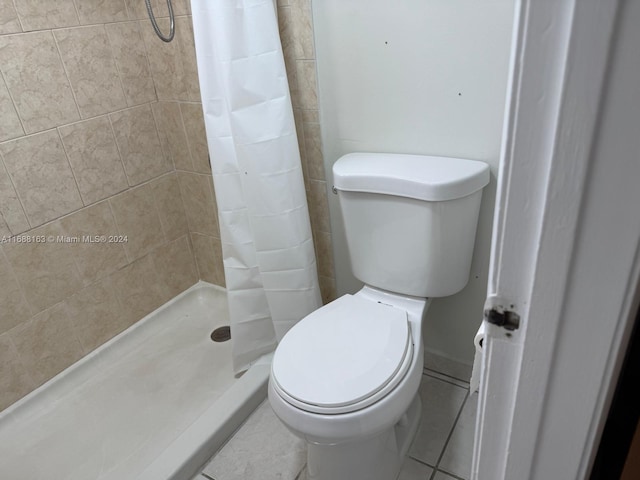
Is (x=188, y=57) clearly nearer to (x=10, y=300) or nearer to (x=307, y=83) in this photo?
(x=307, y=83)

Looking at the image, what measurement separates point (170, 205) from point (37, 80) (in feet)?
2.19

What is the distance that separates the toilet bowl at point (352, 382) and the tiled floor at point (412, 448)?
3.1 inches

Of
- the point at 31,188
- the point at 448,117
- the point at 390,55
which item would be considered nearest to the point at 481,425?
the point at 448,117

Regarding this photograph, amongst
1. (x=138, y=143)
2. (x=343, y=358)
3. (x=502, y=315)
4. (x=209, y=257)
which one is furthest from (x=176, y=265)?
(x=502, y=315)

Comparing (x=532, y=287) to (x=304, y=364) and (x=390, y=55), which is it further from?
(x=390, y=55)

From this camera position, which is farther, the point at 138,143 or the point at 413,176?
the point at 138,143

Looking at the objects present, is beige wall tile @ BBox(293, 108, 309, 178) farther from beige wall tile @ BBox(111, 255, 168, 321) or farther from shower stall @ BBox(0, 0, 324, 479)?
beige wall tile @ BBox(111, 255, 168, 321)

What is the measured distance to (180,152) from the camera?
185cm

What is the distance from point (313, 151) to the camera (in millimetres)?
1555

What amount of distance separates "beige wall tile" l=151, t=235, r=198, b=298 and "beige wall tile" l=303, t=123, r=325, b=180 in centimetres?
75

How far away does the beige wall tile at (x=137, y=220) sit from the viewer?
1.74m

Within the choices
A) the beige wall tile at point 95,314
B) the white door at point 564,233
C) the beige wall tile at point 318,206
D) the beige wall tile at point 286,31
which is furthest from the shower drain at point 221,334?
the white door at point 564,233

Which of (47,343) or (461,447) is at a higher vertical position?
(47,343)

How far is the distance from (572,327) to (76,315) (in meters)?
1.68
